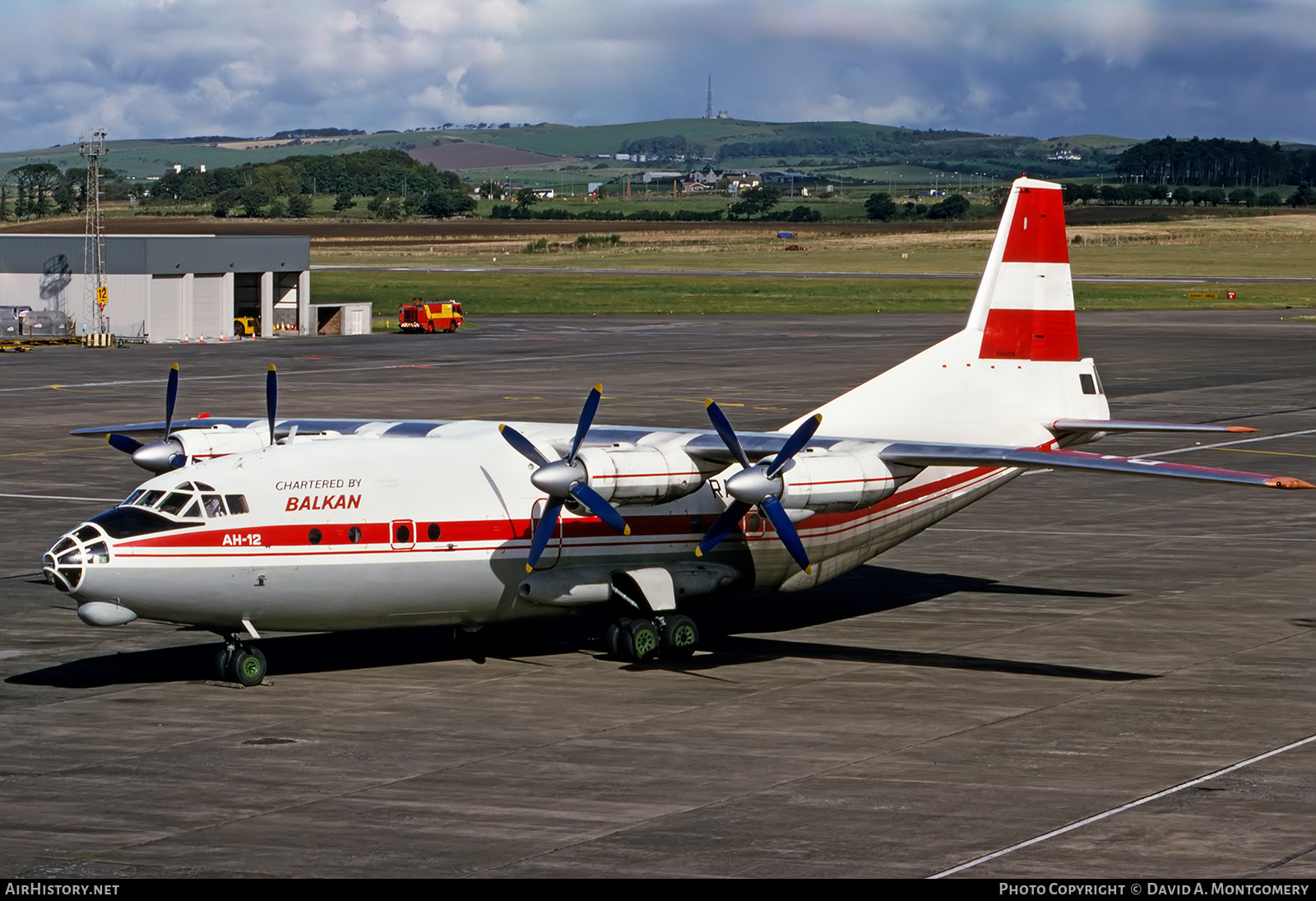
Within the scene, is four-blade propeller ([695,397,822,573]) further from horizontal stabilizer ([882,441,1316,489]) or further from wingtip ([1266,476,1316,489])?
wingtip ([1266,476,1316,489])

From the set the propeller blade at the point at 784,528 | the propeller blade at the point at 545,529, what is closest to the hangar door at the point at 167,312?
the propeller blade at the point at 545,529

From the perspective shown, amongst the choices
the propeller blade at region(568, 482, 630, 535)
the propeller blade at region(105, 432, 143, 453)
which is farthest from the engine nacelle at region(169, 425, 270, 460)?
the propeller blade at region(568, 482, 630, 535)

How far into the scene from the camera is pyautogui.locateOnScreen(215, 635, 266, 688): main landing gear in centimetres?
2494

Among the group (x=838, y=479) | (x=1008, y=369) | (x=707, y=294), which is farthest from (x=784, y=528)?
(x=707, y=294)

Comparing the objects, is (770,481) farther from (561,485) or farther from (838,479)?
(561,485)

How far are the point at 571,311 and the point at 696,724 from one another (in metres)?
108

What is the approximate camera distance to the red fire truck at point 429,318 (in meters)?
108

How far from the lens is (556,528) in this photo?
85.7ft

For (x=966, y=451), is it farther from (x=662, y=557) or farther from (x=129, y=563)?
(x=129, y=563)

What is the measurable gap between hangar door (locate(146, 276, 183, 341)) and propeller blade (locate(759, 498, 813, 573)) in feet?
266

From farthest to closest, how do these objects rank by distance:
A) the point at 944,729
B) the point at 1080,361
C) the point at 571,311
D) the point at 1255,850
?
the point at 571,311, the point at 1080,361, the point at 944,729, the point at 1255,850

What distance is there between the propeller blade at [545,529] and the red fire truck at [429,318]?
83846mm

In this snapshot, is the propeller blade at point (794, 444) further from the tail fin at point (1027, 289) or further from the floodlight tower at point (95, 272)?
the floodlight tower at point (95, 272)

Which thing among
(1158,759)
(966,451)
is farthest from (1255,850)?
(966,451)
